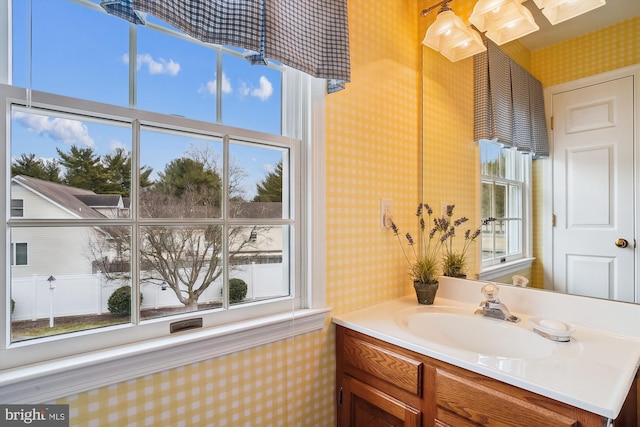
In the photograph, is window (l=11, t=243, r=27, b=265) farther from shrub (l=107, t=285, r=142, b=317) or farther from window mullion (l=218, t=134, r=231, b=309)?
window mullion (l=218, t=134, r=231, b=309)

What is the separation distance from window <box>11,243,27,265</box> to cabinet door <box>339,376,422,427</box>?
109 centimetres

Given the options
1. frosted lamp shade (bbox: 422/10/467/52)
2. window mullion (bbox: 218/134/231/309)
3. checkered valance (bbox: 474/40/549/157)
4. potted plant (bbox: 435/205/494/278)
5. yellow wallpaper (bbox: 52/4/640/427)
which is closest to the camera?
yellow wallpaper (bbox: 52/4/640/427)

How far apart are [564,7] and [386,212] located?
1.01m

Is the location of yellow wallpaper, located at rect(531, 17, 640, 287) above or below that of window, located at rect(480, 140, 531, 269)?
above

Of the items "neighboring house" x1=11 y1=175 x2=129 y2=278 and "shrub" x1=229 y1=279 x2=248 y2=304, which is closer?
"neighboring house" x1=11 y1=175 x2=129 y2=278

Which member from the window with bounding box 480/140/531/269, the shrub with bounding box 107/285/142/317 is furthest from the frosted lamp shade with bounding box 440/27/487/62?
the shrub with bounding box 107/285/142/317

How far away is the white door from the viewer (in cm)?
106

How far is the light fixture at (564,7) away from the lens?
1112 mm

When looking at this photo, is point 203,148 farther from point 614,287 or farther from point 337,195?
point 614,287

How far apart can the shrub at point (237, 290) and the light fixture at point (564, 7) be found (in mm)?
1518

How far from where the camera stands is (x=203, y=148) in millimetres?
1012

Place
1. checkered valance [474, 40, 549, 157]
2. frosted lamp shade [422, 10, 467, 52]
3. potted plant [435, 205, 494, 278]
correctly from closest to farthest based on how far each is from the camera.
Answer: checkered valance [474, 40, 549, 157]
frosted lamp shade [422, 10, 467, 52]
potted plant [435, 205, 494, 278]

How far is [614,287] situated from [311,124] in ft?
3.96

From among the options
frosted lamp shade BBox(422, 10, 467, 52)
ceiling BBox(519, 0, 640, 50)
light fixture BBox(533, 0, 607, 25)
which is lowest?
ceiling BBox(519, 0, 640, 50)
